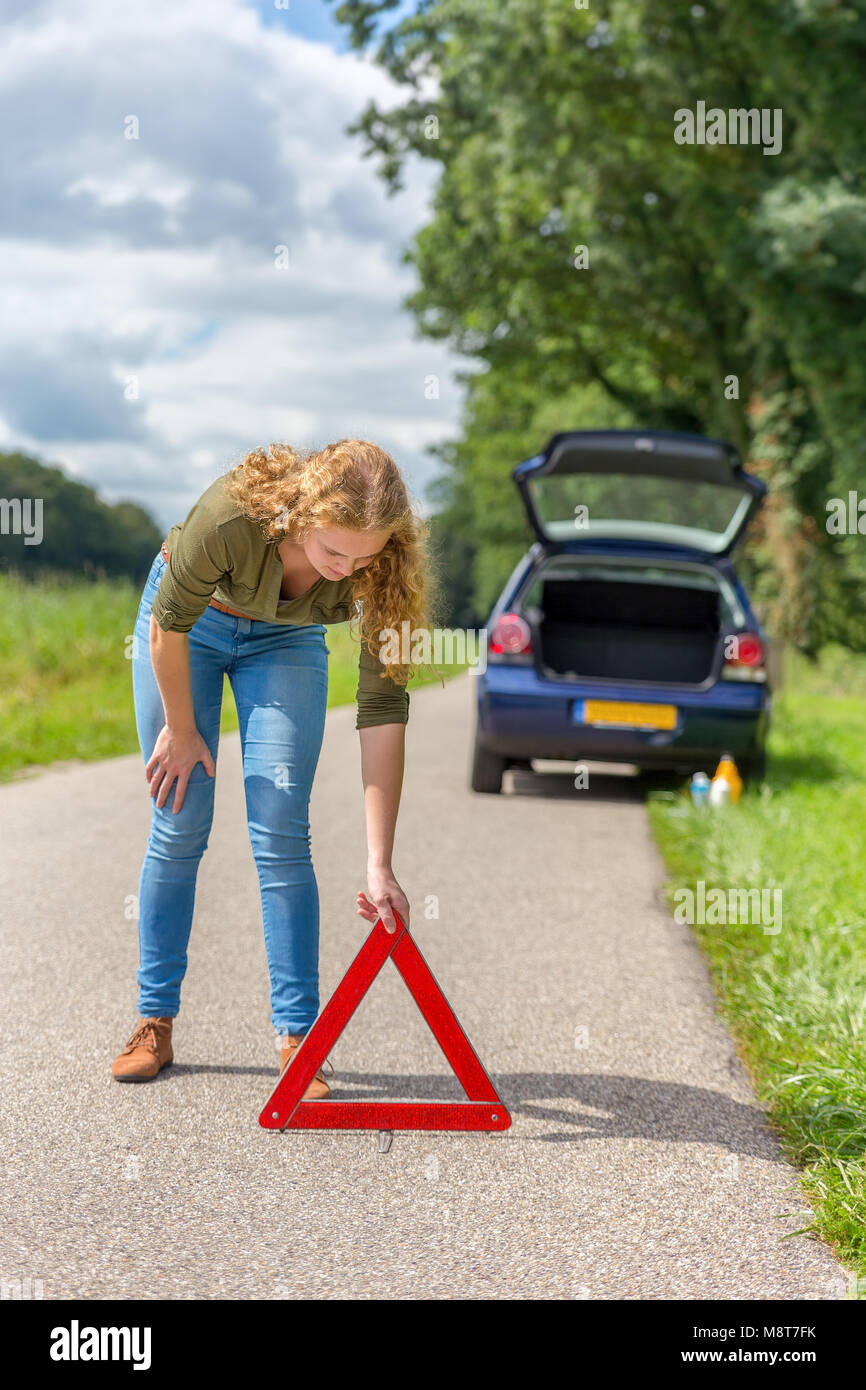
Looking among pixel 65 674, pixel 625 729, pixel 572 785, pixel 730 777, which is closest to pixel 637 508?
pixel 625 729

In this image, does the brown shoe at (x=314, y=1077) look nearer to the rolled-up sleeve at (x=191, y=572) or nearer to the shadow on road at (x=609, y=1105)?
the shadow on road at (x=609, y=1105)

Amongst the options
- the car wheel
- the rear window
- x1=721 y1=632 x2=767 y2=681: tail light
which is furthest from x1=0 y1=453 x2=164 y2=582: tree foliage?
x1=721 y1=632 x2=767 y2=681: tail light

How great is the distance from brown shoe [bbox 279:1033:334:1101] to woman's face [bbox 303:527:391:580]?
1.18 m

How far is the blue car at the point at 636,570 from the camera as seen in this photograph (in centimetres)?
808

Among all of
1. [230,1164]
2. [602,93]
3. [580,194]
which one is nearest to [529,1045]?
[230,1164]

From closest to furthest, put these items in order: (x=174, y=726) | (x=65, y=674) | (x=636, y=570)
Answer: (x=174, y=726) → (x=636, y=570) → (x=65, y=674)

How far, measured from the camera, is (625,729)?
8094 millimetres

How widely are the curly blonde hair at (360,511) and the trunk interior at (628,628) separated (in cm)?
636

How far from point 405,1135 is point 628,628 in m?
6.94

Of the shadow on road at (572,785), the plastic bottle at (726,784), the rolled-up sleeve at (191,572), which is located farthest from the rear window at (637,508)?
the rolled-up sleeve at (191,572)

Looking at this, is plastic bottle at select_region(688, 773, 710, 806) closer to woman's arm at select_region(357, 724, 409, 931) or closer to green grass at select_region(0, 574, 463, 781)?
green grass at select_region(0, 574, 463, 781)

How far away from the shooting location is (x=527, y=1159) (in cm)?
312

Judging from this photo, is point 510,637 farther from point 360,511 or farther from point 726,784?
point 360,511
